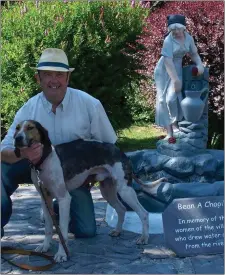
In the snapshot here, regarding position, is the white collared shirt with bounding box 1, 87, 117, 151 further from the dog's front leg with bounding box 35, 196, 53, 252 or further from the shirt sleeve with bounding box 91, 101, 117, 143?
the dog's front leg with bounding box 35, 196, 53, 252

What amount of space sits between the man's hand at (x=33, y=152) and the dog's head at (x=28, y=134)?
0.04m

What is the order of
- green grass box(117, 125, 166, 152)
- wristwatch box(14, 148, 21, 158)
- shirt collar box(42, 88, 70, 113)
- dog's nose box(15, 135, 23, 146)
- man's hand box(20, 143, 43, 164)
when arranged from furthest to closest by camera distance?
green grass box(117, 125, 166, 152) → shirt collar box(42, 88, 70, 113) → wristwatch box(14, 148, 21, 158) → man's hand box(20, 143, 43, 164) → dog's nose box(15, 135, 23, 146)

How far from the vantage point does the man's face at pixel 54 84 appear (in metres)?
4.73

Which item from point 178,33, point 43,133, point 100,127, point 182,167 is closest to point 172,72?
point 178,33

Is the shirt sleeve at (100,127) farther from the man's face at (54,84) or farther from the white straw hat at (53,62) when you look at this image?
the white straw hat at (53,62)

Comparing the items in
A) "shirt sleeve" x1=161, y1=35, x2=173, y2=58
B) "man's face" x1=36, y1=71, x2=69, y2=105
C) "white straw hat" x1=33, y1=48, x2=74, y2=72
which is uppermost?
"shirt sleeve" x1=161, y1=35, x2=173, y2=58

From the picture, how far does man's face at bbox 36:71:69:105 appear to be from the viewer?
473 centimetres

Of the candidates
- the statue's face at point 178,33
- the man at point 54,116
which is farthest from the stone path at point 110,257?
the statue's face at point 178,33

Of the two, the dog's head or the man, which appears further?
the man

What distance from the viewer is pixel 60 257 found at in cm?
459

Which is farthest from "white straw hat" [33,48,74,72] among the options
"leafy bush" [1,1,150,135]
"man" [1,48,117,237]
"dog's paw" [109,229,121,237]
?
"leafy bush" [1,1,150,135]

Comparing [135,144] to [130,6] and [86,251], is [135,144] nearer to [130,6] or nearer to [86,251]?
[130,6]

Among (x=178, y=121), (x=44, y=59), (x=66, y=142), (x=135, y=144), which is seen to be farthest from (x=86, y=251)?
(x=135, y=144)

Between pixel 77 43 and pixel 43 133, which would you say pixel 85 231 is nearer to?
pixel 43 133
